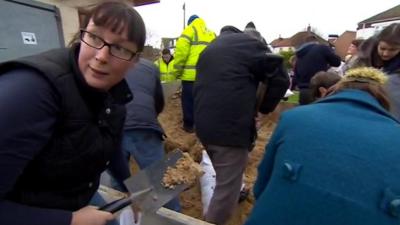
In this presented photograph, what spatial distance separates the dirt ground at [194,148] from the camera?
3.15 m

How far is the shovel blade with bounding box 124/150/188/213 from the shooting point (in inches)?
67.9

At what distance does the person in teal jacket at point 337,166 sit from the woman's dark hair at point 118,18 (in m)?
0.62

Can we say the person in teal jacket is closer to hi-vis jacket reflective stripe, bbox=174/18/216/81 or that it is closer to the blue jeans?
the blue jeans

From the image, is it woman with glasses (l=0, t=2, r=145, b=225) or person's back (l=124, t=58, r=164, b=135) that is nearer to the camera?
woman with glasses (l=0, t=2, r=145, b=225)

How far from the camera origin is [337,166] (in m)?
1.09

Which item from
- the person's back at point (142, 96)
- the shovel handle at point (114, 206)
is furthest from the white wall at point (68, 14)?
the shovel handle at point (114, 206)

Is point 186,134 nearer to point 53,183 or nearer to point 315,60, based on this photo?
point 315,60

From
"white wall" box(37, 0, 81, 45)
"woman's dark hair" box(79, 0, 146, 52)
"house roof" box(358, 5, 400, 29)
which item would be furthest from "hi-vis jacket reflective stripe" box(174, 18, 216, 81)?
"house roof" box(358, 5, 400, 29)

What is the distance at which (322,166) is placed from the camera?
111 cm

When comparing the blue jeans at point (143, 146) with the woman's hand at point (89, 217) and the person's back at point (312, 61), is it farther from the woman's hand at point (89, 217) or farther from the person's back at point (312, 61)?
the person's back at point (312, 61)

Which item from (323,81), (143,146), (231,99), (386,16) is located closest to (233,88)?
(231,99)

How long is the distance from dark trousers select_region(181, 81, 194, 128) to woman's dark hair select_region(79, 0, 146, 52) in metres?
3.24

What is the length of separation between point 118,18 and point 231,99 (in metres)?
1.40

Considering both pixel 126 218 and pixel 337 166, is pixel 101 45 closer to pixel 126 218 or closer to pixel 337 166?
pixel 337 166
